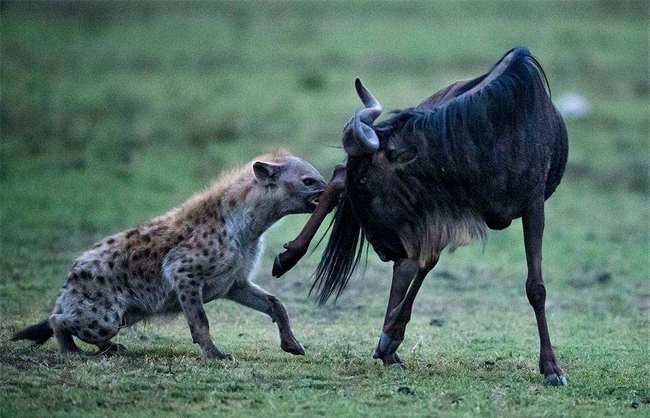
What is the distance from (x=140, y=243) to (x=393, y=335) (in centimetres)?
190

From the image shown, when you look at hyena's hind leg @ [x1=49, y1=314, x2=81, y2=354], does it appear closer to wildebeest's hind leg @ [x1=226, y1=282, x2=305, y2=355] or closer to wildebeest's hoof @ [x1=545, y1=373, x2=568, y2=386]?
wildebeest's hind leg @ [x1=226, y1=282, x2=305, y2=355]

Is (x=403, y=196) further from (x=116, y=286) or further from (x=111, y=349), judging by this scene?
(x=111, y=349)

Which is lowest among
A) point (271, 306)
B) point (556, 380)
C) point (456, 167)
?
point (556, 380)

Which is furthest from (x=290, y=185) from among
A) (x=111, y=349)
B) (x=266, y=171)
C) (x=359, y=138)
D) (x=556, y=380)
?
(x=556, y=380)

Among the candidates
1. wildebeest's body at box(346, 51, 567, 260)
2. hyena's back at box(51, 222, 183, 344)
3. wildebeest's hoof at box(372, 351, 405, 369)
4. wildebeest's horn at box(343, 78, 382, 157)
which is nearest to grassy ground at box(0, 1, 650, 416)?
wildebeest's hoof at box(372, 351, 405, 369)

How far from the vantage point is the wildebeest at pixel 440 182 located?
7781mm

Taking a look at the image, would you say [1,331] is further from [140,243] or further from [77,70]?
[77,70]

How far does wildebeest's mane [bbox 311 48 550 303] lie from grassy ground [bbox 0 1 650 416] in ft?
2.41

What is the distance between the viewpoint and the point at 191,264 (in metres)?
8.13

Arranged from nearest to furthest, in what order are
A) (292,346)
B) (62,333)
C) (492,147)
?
(492,147) → (62,333) → (292,346)

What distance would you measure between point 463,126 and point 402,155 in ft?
1.47

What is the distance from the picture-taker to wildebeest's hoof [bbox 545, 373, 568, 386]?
7.47m

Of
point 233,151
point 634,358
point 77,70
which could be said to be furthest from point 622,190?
point 77,70

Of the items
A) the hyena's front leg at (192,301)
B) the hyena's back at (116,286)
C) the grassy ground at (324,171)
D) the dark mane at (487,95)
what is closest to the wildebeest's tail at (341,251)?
the grassy ground at (324,171)
